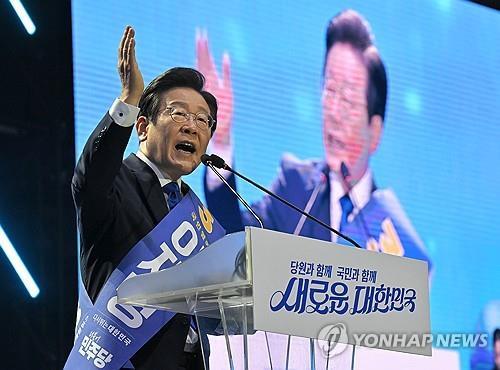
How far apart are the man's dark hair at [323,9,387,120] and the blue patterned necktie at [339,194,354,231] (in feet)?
1.40

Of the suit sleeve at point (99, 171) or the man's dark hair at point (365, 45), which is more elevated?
the man's dark hair at point (365, 45)

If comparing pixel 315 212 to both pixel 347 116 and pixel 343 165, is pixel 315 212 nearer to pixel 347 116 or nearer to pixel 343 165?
pixel 343 165

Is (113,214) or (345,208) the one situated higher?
(345,208)

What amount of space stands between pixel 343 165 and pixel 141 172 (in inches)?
76.3

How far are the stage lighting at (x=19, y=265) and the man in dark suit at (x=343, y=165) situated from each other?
74 centimetres

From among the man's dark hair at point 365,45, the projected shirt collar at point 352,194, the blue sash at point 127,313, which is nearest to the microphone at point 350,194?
the projected shirt collar at point 352,194

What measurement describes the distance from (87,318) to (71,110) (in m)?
1.53

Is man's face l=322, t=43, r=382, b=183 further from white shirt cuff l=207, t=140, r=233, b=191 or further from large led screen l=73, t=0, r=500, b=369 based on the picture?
white shirt cuff l=207, t=140, r=233, b=191

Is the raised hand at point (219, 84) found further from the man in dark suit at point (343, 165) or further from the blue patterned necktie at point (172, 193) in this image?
the blue patterned necktie at point (172, 193)

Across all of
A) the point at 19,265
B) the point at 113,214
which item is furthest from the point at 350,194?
the point at 113,214

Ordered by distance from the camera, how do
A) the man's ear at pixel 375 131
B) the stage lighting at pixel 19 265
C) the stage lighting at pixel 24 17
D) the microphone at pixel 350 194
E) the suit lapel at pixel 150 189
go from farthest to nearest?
the man's ear at pixel 375 131 → the microphone at pixel 350 194 → the stage lighting at pixel 24 17 → the stage lighting at pixel 19 265 → the suit lapel at pixel 150 189

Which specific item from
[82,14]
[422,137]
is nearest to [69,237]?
[82,14]

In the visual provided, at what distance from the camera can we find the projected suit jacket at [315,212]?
3832 millimetres

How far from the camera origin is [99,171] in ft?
7.06
